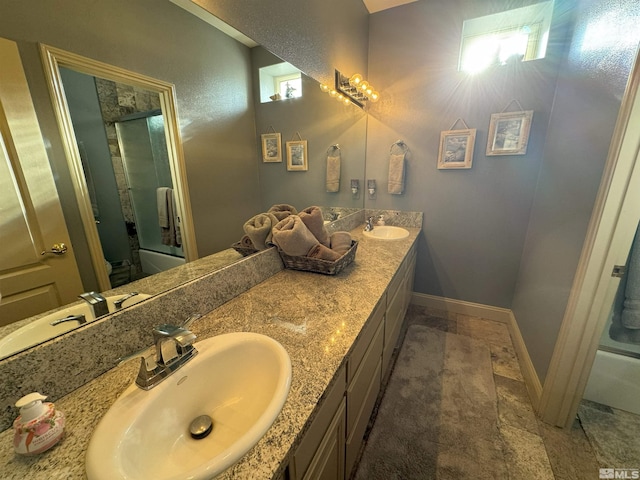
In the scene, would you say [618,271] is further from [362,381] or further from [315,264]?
[315,264]

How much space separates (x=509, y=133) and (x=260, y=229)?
2.03 m

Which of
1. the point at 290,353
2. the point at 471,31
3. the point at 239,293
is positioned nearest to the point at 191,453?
the point at 290,353

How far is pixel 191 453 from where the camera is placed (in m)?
0.57

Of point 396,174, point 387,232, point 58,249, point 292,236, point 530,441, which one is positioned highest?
point 396,174

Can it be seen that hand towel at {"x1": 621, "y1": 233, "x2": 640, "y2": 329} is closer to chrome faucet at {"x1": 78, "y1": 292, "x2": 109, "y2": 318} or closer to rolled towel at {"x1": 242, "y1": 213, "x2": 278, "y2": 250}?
rolled towel at {"x1": 242, "y1": 213, "x2": 278, "y2": 250}

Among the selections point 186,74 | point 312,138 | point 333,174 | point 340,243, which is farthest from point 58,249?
point 333,174

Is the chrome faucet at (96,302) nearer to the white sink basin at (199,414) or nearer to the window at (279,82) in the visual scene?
the white sink basin at (199,414)

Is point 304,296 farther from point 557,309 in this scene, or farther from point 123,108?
point 557,309

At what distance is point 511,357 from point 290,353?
6.43ft

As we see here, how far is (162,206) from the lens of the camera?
79cm

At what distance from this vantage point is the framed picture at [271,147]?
1174mm

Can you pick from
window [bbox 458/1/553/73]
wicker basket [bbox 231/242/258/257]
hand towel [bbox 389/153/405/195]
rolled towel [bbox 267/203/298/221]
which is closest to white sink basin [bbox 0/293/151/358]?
wicker basket [bbox 231/242/258/257]

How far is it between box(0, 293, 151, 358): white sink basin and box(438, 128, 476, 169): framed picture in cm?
235

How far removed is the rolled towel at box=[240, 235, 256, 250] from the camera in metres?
1.12
